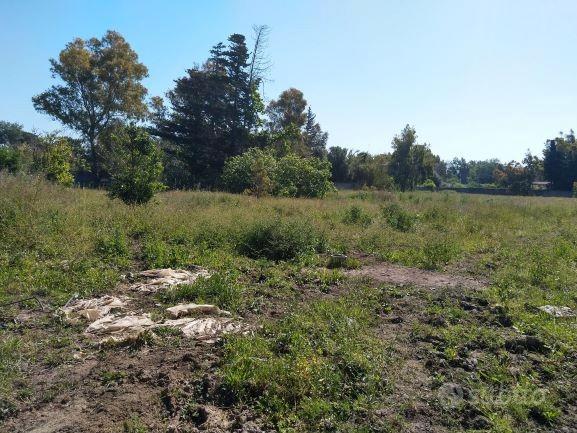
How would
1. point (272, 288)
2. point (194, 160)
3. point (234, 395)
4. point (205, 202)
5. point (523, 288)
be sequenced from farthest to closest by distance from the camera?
point (194, 160), point (205, 202), point (523, 288), point (272, 288), point (234, 395)

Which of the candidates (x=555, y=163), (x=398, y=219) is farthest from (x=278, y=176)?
(x=555, y=163)

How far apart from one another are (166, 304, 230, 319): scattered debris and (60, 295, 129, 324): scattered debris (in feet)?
2.26

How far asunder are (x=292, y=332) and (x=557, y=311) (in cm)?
354

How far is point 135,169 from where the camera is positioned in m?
11.9

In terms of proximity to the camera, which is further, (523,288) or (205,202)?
(205,202)

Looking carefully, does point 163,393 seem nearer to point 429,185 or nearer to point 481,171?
point 429,185

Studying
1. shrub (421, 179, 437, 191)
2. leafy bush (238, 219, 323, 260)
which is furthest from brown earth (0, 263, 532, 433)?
shrub (421, 179, 437, 191)

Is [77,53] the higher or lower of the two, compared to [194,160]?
higher

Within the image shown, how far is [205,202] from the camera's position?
14.8 metres

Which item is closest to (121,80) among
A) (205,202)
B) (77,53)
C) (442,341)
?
(77,53)

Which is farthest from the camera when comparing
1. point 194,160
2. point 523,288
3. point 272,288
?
point 194,160

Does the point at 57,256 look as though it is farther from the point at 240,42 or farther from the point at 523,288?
the point at 240,42

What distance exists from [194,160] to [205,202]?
2024 cm

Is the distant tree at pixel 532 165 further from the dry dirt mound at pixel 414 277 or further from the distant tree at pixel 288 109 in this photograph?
the dry dirt mound at pixel 414 277
